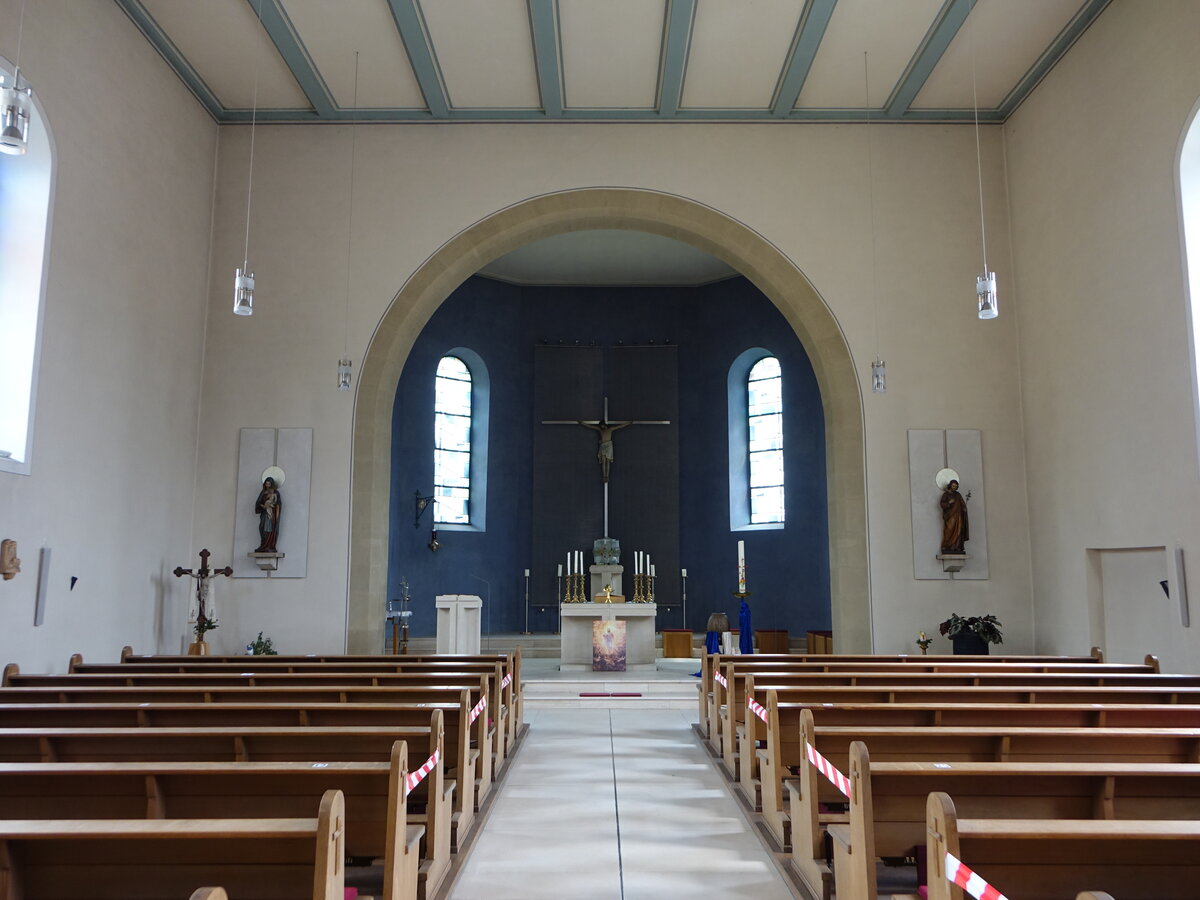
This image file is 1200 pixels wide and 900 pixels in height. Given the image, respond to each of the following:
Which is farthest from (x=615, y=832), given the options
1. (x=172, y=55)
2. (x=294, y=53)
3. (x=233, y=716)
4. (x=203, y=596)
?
(x=172, y=55)

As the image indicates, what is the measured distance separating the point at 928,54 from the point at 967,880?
8.85 m

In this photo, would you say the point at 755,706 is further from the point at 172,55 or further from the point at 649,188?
the point at 172,55

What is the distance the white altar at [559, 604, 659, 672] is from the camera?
33.9 ft

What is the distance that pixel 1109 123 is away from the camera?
7797 mm

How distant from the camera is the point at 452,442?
14.7 metres

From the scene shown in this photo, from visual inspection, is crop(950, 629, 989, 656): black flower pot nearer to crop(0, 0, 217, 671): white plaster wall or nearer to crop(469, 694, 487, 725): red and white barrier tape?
crop(469, 694, 487, 725): red and white barrier tape

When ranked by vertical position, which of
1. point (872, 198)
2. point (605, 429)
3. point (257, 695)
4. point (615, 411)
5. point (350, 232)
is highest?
point (872, 198)

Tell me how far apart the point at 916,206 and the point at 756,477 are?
561 centimetres

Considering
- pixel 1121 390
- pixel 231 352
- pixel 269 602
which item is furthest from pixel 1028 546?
pixel 231 352

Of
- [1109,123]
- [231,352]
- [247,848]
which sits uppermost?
[1109,123]

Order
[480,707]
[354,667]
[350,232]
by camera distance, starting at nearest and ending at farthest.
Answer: [480,707]
[354,667]
[350,232]

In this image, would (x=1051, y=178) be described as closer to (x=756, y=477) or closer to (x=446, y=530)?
(x=756, y=477)

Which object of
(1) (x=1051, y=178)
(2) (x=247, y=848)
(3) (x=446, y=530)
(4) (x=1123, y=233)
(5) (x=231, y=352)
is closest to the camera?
(2) (x=247, y=848)

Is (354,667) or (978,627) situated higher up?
(978,627)
